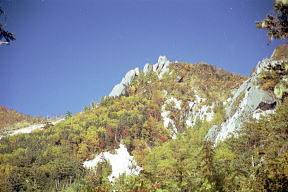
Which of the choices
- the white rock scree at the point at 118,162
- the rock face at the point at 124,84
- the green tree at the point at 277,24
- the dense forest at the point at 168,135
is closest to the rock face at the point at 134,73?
the rock face at the point at 124,84

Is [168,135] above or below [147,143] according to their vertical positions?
above

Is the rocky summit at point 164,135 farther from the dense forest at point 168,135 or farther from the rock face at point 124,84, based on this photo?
the rock face at point 124,84

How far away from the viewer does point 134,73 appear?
13962 cm

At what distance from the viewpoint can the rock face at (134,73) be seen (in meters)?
131

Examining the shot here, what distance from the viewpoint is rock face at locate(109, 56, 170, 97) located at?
131 m

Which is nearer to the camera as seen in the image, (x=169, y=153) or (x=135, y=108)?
(x=169, y=153)

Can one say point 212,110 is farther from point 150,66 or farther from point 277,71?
point 277,71

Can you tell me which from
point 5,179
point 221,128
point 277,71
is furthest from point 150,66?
point 277,71

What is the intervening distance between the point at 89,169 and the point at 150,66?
82195 millimetres

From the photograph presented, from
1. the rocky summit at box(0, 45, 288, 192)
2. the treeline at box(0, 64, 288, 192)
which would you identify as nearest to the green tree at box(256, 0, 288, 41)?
the rocky summit at box(0, 45, 288, 192)

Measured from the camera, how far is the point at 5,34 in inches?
545

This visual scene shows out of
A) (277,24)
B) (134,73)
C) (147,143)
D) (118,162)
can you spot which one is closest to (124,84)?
(134,73)

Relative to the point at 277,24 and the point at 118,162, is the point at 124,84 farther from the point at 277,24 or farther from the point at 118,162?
the point at 277,24

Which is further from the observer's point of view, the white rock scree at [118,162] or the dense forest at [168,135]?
the white rock scree at [118,162]
